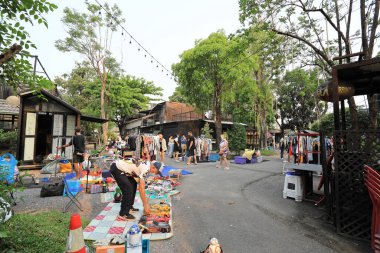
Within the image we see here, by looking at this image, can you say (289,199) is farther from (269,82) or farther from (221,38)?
(269,82)

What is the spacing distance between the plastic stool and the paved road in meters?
0.23

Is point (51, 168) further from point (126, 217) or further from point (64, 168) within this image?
point (126, 217)

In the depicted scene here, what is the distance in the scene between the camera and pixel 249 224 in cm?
458

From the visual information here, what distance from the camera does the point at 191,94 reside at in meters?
20.0

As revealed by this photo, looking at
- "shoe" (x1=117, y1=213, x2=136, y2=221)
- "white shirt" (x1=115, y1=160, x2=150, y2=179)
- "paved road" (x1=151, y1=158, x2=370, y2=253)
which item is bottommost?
"paved road" (x1=151, y1=158, x2=370, y2=253)

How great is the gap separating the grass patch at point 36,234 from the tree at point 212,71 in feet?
50.2

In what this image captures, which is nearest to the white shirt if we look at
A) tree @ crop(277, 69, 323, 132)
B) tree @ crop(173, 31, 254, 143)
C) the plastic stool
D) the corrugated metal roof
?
the plastic stool

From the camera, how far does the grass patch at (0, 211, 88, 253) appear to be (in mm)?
3010

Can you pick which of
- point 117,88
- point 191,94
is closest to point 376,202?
point 191,94

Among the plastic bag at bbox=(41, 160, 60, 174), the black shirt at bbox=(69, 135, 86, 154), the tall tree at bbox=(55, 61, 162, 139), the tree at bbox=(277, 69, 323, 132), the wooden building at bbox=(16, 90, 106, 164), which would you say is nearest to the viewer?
the black shirt at bbox=(69, 135, 86, 154)

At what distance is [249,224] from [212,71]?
15.7 metres

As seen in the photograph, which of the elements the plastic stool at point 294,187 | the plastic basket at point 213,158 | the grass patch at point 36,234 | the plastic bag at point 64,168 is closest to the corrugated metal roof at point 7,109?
the plastic bag at point 64,168

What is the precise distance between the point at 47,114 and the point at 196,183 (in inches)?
369

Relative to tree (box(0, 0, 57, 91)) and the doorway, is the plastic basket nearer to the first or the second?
the doorway
